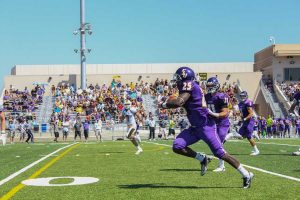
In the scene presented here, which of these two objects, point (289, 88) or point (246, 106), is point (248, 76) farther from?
point (246, 106)

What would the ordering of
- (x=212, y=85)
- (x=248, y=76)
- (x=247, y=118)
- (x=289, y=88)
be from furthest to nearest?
(x=248, y=76)
(x=289, y=88)
(x=247, y=118)
(x=212, y=85)

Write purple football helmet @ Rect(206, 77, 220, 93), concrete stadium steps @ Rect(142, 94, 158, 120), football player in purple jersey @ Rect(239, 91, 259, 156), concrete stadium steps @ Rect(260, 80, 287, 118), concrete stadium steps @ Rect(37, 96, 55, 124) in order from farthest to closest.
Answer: concrete stadium steps @ Rect(142, 94, 158, 120) → concrete stadium steps @ Rect(260, 80, 287, 118) → concrete stadium steps @ Rect(37, 96, 55, 124) → football player in purple jersey @ Rect(239, 91, 259, 156) → purple football helmet @ Rect(206, 77, 220, 93)

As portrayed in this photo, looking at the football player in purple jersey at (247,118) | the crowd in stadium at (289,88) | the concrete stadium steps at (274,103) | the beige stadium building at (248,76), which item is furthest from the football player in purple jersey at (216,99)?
the beige stadium building at (248,76)

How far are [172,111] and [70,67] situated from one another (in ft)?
83.7

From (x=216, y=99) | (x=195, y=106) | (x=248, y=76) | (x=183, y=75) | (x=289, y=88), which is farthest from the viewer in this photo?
(x=248, y=76)

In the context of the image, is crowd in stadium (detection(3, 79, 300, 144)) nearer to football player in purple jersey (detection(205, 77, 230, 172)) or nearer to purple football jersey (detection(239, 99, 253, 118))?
purple football jersey (detection(239, 99, 253, 118))

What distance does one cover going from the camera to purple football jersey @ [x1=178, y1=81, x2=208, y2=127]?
789 centimetres

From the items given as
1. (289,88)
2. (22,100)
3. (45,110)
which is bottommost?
(45,110)

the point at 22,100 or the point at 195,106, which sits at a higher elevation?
the point at 22,100

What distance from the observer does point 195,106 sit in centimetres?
799

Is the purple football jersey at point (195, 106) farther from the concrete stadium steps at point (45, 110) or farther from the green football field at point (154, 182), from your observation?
the concrete stadium steps at point (45, 110)

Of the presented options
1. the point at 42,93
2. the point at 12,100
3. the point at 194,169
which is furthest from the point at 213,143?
the point at 42,93

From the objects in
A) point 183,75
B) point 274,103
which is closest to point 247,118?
point 183,75

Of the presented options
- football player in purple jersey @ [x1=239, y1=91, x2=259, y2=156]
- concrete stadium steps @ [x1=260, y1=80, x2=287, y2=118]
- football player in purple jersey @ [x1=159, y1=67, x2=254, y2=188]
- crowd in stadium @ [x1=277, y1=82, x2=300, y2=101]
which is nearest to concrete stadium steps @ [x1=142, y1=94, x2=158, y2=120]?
concrete stadium steps @ [x1=260, y1=80, x2=287, y2=118]
